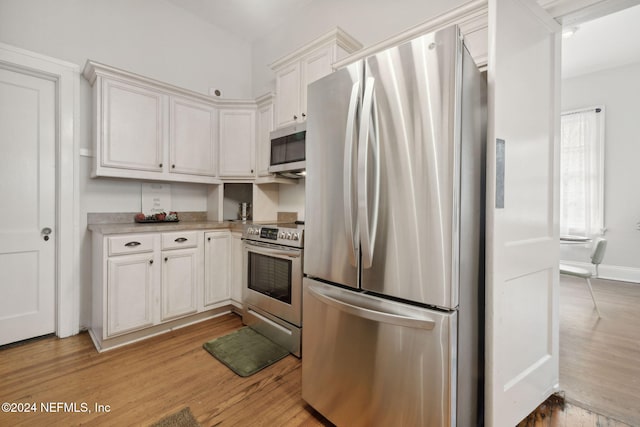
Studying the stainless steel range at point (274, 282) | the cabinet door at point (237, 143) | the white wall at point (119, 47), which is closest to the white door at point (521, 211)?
the stainless steel range at point (274, 282)

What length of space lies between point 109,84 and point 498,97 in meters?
3.00

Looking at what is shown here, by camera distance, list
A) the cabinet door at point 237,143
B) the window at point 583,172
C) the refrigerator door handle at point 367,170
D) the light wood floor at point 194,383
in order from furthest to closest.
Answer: the window at point 583,172 < the cabinet door at point 237,143 < the light wood floor at point 194,383 < the refrigerator door handle at point 367,170

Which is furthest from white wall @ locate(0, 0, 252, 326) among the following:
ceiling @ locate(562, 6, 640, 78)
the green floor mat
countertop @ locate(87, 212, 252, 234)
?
ceiling @ locate(562, 6, 640, 78)

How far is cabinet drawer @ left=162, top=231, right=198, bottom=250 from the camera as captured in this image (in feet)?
8.18

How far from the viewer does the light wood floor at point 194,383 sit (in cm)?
152

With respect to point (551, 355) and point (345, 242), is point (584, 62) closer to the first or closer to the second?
point (551, 355)

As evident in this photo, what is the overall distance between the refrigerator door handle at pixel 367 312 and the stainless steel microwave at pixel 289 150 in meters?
1.43

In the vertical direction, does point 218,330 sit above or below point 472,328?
below

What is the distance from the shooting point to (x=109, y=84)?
8.11ft

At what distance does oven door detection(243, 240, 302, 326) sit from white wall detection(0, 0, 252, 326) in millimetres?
1278

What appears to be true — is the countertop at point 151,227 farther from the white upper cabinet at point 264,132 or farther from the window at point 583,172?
the window at point 583,172

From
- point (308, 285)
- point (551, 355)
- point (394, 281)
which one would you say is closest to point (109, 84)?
point (308, 285)

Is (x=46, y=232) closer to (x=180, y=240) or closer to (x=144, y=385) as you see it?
(x=180, y=240)

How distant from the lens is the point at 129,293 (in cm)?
229
